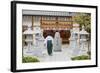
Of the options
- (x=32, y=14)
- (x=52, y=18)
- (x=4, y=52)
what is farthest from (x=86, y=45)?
(x=4, y=52)

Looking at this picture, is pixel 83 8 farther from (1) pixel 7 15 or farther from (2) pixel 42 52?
(1) pixel 7 15

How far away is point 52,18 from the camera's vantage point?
5.24ft

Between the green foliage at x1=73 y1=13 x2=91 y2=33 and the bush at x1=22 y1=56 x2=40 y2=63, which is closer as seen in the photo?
the bush at x1=22 y1=56 x2=40 y2=63

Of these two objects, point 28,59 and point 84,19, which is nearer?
point 28,59

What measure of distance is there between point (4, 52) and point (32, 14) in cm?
33

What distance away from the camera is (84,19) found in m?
1.70

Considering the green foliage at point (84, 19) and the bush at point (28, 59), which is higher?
the green foliage at point (84, 19)

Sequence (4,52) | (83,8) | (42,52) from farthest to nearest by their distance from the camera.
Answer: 1. (83,8)
2. (42,52)
3. (4,52)

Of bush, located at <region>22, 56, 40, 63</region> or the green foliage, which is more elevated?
the green foliage

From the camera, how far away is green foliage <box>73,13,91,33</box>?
167 cm

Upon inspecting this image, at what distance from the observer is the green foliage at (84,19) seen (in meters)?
A: 1.67

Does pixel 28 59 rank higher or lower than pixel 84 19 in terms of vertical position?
lower

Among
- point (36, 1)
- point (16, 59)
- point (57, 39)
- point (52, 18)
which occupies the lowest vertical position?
point (16, 59)

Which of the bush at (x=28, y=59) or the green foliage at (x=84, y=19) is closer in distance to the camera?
the bush at (x=28, y=59)
